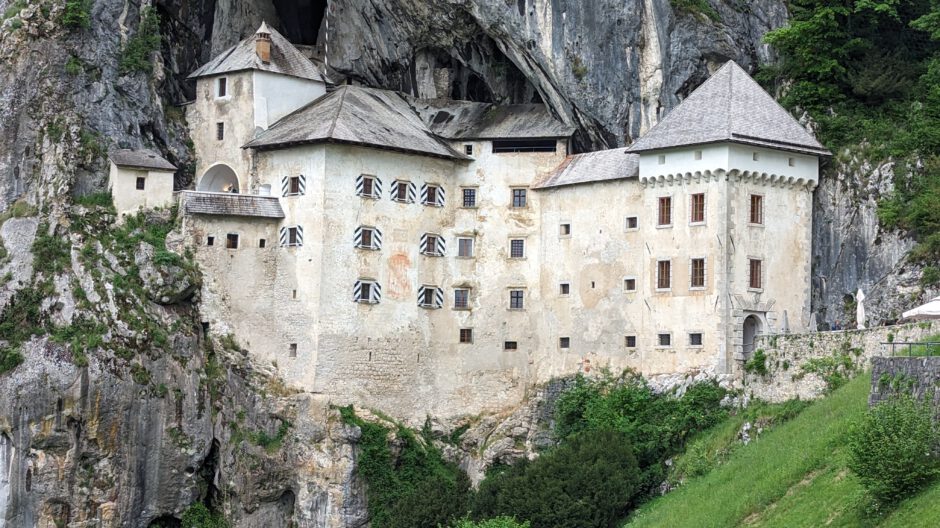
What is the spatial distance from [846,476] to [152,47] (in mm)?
41237

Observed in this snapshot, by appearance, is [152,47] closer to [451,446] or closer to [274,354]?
[274,354]

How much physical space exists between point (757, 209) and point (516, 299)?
39.3ft

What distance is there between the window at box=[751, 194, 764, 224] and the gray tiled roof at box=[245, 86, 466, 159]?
46.6 ft

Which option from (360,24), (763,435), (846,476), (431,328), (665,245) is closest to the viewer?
(846,476)

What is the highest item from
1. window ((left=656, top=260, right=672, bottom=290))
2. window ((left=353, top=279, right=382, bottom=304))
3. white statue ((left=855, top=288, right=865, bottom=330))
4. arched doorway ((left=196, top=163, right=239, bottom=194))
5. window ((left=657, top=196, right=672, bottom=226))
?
arched doorway ((left=196, top=163, right=239, bottom=194))

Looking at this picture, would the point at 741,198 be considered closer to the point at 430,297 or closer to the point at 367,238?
the point at 430,297

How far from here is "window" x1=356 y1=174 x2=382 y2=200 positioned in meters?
73.4

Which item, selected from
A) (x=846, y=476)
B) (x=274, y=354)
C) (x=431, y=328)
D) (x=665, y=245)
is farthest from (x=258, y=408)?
(x=846, y=476)

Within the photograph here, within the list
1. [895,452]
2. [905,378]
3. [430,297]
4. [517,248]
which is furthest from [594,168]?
[895,452]

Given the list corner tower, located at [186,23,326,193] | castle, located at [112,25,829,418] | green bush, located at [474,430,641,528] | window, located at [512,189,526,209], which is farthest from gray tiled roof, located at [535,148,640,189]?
corner tower, located at [186,23,326,193]

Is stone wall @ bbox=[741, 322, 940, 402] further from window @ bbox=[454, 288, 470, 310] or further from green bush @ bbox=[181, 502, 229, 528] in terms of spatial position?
green bush @ bbox=[181, 502, 229, 528]

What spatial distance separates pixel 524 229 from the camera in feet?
246

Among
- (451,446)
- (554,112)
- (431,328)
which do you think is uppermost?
(554,112)

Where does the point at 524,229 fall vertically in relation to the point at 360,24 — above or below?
below
